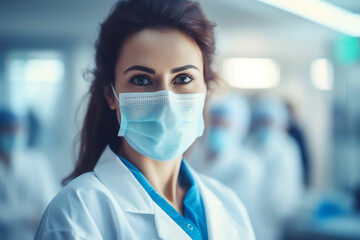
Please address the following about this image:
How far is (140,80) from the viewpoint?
1.07 metres

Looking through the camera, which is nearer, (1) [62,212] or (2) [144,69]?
(1) [62,212]

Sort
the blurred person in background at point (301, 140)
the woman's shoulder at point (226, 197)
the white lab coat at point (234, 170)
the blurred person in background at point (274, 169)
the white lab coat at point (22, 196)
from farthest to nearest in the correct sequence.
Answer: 1. the blurred person in background at point (301, 140)
2. the blurred person in background at point (274, 169)
3. the white lab coat at point (234, 170)
4. the white lab coat at point (22, 196)
5. the woman's shoulder at point (226, 197)

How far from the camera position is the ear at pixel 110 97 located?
1.16 meters

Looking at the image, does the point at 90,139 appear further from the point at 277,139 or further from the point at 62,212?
the point at 277,139

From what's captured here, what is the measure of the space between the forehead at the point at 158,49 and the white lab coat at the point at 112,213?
313mm

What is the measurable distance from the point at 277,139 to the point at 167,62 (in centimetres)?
343

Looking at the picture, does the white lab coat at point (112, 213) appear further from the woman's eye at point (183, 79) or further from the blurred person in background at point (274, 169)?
the blurred person in background at point (274, 169)

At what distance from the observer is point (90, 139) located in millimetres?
1214

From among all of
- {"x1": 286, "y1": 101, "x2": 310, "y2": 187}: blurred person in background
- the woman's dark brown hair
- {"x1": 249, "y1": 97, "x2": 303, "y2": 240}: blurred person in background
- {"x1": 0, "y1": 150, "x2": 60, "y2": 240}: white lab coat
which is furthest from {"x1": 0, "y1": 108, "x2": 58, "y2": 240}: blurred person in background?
{"x1": 286, "y1": 101, "x2": 310, "y2": 187}: blurred person in background

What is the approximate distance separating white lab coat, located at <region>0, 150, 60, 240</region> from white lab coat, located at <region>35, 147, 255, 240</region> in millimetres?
1959

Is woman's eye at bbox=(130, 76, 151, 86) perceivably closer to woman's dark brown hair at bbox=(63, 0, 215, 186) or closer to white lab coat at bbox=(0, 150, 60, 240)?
woman's dark brown hair at bbox=(63, 0, 215, 186)

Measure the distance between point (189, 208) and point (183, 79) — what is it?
0.41 meters

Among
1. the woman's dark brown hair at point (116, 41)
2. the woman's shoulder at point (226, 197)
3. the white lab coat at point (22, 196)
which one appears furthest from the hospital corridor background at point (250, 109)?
the woman's dark brown hair at point (116, 41)

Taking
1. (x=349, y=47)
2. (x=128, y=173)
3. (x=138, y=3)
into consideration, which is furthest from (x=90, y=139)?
(x=349, y=47)
